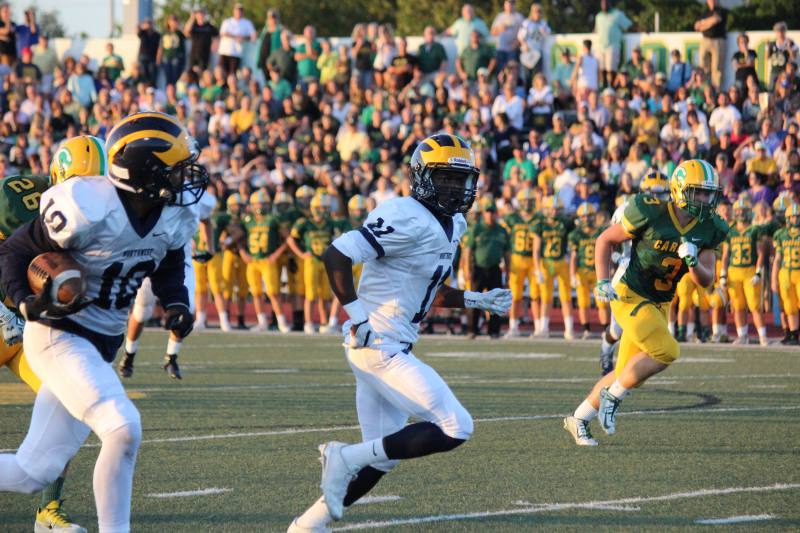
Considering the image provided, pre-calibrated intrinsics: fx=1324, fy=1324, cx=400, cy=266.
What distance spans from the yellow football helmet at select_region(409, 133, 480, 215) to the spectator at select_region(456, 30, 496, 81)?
1418 cm

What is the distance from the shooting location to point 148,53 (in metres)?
22.1

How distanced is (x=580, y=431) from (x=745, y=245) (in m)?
8.66

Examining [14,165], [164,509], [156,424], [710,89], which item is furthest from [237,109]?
[164,509]

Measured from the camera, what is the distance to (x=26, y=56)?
22.6 meters

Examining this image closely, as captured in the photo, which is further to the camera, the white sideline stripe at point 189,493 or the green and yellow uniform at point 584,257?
the green and yellow uniform at point 584,257

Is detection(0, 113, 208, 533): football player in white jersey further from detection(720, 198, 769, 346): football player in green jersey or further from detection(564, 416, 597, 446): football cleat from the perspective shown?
detection(720, 198, 769, 346): football player in green jersey

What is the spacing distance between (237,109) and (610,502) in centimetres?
1562

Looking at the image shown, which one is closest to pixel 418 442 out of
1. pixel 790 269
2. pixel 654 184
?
pixel 654 184

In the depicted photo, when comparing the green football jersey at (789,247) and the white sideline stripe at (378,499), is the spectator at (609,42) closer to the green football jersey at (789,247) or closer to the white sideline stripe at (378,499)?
the green football jersey at (789,247)

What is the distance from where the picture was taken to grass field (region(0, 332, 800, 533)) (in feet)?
18.1

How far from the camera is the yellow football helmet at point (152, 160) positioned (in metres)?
4.59

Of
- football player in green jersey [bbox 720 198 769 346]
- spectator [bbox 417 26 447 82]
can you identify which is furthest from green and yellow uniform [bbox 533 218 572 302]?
spectator [bbox 417 26 447 82]

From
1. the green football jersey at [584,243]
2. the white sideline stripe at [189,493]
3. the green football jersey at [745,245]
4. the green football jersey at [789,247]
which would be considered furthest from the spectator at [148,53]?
the white sideline stripe at [189,493]

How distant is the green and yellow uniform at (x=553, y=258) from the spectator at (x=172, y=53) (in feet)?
27.2
